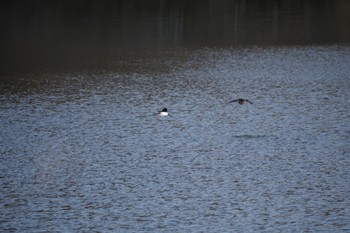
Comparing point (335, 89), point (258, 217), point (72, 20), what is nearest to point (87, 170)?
point (258, 217)

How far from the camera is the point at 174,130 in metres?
26.2

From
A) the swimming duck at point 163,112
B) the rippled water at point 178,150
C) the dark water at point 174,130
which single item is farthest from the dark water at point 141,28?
the swimming duck at point 163,112

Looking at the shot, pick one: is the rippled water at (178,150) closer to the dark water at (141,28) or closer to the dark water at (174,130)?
the dark water at (174,130)

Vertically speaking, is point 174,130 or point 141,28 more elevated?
point 174,130

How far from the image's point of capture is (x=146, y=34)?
47.5 m

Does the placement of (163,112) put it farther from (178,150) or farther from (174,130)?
(178,150)

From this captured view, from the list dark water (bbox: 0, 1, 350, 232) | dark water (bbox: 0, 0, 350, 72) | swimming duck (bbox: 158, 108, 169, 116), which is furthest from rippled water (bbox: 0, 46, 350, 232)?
dark water (bbox: 0, 0, 350, 72)

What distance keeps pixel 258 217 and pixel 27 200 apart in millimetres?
5391

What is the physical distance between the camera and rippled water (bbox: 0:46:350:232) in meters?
18.3

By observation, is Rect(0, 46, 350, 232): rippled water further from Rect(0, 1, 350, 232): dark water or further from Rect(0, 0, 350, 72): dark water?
Rect(0, 0, 350, 72): dark water

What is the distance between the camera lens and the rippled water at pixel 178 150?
719 inches

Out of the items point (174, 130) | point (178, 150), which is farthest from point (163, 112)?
point (178, 150)

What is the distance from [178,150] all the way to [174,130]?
2.38m

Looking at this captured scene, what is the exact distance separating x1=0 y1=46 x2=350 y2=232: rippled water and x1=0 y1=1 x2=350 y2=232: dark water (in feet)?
0.17
